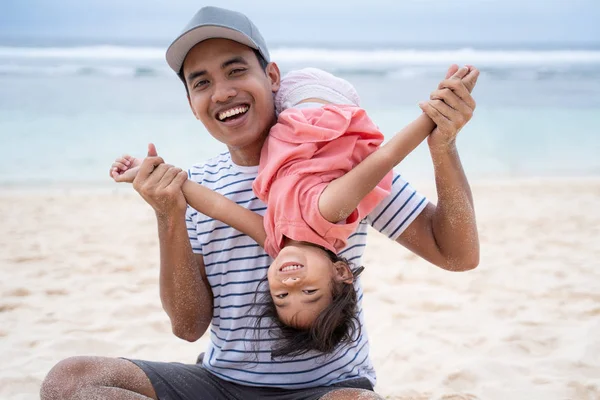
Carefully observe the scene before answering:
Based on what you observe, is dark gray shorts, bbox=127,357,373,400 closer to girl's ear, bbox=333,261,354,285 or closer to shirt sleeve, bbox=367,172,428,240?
girl's ear, bbox=333,261,354,285

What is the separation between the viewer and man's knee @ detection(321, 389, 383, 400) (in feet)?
6.36

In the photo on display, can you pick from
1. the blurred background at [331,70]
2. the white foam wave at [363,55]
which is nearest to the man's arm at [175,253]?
the blurred background at [331,70]

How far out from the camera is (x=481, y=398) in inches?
121

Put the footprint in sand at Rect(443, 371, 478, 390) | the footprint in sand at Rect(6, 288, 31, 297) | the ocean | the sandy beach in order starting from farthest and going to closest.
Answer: the ocean < the footprint in sand at Rect(6, 288, 31, 297) < the sandy beach < the footprint in sand at Rect(443, 371, 478, 390)

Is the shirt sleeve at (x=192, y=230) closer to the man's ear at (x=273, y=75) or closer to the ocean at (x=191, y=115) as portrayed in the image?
the man's ear at (x=273, y=75)

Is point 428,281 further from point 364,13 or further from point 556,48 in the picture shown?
point 364,13

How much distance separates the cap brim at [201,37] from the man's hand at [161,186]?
37 cm

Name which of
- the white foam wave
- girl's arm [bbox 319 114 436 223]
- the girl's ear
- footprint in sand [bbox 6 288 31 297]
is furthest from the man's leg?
the white foam wave

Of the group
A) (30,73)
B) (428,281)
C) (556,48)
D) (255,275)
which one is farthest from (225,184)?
(556,48)

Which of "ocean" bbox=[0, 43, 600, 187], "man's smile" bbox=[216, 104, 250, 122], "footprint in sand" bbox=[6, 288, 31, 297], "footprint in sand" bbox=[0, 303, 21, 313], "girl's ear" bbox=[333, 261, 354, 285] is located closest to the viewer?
"girl's ear" bbox=[333, 261, 354, 285]

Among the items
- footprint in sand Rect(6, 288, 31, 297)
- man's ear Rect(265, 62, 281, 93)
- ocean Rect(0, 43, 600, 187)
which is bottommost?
footprint in sand Rect(6, 288, 31, 297)

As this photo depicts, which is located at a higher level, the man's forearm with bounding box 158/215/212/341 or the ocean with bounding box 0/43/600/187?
the ocean with bounding box 0/43/600/187

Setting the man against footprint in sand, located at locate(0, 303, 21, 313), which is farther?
footprint in sand, located at locate(0, 303, 21, 313)

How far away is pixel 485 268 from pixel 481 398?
6.57ft
